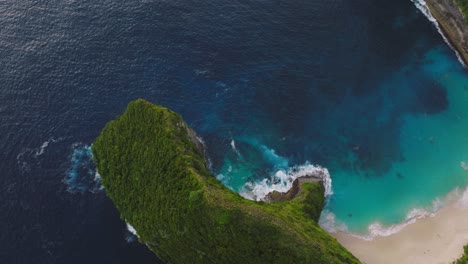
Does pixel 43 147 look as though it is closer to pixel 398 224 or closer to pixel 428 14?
pixel 398 224

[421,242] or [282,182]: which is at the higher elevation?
[421,242]

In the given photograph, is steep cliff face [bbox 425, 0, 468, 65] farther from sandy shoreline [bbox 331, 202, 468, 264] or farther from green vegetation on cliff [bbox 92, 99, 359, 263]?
green vegetation on cliff [bbox 92, 99, 359, 263]

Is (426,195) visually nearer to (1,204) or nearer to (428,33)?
(428,33)

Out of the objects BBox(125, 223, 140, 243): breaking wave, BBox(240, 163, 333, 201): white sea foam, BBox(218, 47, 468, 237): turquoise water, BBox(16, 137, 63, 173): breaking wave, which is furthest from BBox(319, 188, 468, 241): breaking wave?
BBox(16, 137, 63, 173): breaking wave

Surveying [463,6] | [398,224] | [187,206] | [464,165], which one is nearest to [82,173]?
[187,206]

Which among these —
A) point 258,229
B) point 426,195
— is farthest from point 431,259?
point 258,229

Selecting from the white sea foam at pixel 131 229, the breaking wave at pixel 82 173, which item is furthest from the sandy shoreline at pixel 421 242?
the breaking wave at pixel 82 173

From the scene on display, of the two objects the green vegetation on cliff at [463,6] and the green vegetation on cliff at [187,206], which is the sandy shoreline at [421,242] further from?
the green vegetation on cliff at [463,6]
